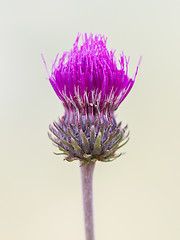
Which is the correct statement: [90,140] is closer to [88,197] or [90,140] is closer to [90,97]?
[90,97]

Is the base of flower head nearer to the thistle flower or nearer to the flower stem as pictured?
the thistle flower

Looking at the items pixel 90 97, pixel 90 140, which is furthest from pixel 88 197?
pixel 90 97

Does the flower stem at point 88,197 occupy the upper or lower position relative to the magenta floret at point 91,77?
lower

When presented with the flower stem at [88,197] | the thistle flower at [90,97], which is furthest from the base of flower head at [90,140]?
the flower stem at [88,197]

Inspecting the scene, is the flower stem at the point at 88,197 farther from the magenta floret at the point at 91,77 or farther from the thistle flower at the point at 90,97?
the magenta floret at the point at 91,77

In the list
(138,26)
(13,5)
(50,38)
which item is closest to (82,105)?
(50,38)

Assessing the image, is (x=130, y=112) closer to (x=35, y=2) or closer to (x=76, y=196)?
(x=76, y=196)

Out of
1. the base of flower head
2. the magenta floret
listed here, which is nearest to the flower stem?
the base of flower head
